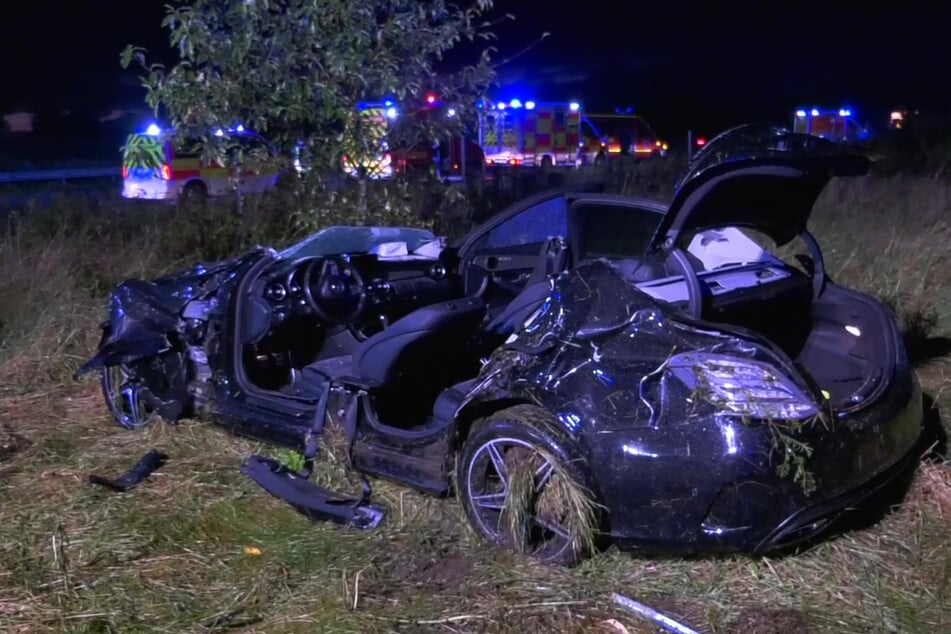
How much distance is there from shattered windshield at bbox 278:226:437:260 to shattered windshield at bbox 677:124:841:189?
193 centimetres

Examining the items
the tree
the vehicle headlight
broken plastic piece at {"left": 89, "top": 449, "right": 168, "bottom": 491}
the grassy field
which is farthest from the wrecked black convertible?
the tree

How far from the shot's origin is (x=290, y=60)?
21.6 ft

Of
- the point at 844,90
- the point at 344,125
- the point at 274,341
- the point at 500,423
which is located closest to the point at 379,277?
the point at 274,341

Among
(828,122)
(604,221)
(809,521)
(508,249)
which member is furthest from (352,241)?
(828,122)

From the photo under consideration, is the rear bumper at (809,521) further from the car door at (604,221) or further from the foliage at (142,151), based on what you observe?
the foliage at (142,151)

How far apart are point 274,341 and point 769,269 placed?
2.49 meters

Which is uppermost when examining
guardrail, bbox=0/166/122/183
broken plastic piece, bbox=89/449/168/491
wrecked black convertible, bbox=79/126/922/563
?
guardrail, bbox=0/166/122/183

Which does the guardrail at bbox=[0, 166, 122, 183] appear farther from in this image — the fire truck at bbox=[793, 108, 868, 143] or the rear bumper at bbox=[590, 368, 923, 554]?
the rear bumper at bbox=[590, 368, 923, 554]

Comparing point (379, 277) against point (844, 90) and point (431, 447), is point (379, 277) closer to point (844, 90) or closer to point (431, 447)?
point (431, 447)

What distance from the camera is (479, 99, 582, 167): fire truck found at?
23062mm

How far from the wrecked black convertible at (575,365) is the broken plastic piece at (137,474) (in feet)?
0.94

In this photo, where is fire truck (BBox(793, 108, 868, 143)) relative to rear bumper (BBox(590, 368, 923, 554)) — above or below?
above

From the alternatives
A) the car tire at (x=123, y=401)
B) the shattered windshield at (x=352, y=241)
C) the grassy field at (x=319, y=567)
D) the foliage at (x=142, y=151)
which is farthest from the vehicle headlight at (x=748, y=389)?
the foliage at (x=142, y=151)

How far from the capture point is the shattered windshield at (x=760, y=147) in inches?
150
